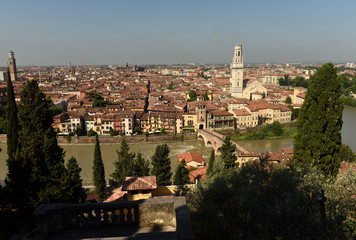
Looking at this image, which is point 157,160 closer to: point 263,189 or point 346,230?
point 263,189

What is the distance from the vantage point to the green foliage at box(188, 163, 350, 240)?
107 inches

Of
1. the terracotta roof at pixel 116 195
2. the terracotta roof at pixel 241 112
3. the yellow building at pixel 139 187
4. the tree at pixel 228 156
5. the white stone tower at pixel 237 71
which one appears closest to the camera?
the yellow building at pixel 139 187

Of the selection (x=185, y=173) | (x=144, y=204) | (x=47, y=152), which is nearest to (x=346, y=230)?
(x=144, y=204)

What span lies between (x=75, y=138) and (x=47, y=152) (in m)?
18.8

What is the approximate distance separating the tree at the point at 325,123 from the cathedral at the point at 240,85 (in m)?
33.0

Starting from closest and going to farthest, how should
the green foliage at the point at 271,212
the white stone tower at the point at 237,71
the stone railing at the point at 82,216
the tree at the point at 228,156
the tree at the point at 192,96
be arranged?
1. the green foliage at the point at 271,212
2. the stone railing at the point at 82,216
3. the tree at the point at 228,156
4. the tree at the point at 192,96
5. the white stone tower at the point at 237,71

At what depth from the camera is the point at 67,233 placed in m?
3.21

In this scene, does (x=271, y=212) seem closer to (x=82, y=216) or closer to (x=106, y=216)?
(x=106, y=216)

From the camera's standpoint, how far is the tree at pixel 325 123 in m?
6.20

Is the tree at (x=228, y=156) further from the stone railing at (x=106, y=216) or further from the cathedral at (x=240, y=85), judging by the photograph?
the cathedral at (x=240, y=85)

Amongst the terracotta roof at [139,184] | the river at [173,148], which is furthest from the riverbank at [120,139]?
the terracotta roof at [139,184]

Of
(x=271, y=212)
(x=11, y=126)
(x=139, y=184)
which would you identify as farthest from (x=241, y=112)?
(x=271, y=212)

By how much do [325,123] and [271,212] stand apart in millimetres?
4195

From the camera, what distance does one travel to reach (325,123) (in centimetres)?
625
